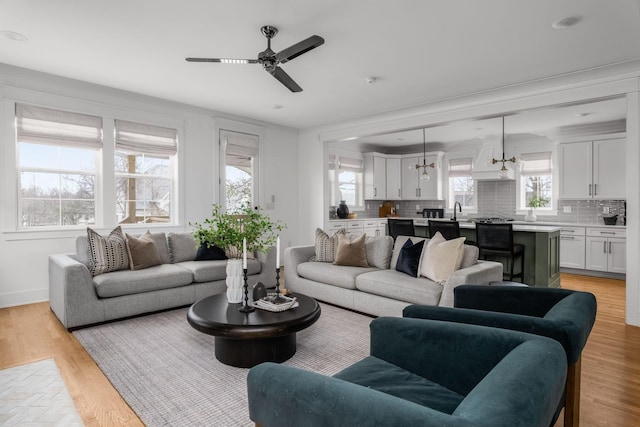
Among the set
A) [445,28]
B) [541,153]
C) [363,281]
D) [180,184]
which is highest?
[445,28]

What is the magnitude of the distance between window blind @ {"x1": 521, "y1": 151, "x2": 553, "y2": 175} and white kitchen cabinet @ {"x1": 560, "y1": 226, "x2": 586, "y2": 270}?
4.50 ft

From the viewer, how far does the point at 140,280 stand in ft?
12.1

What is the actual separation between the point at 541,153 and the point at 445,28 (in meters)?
5.30

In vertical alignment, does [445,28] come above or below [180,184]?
above

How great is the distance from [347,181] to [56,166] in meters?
5.56

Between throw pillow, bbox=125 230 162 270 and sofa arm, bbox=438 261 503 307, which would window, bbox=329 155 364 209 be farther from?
sofa arm, bbox=438 261 503 307

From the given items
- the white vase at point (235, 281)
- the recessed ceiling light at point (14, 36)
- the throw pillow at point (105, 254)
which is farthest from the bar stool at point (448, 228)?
the recessed ceiling light at point (14, 36)

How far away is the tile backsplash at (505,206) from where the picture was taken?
21.4ft

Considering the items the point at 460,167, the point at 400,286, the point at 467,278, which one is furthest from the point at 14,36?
the point at 460,167

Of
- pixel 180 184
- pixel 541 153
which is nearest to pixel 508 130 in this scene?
pixel 541 153

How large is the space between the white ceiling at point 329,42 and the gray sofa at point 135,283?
195 cm

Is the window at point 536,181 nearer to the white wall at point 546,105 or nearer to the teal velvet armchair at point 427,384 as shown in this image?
the white wall at point 546,105

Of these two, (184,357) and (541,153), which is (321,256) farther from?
(541,153)

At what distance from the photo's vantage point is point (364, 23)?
117 inches
